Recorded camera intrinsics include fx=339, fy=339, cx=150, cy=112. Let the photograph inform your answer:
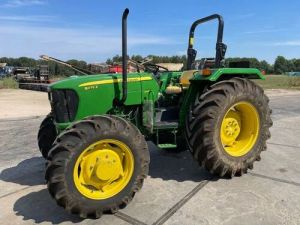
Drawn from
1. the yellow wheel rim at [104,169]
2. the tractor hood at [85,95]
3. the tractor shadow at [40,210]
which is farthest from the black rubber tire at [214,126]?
the tractor shadow at [40,210]

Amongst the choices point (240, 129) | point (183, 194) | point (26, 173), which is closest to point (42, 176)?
point (26, 173)

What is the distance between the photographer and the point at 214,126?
427 cm

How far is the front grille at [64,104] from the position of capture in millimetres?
4078

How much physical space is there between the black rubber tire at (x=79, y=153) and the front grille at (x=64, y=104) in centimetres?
73

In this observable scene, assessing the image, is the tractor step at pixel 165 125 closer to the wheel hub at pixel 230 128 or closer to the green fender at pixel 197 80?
the green fender at pixel 197 80

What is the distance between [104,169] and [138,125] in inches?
45.4

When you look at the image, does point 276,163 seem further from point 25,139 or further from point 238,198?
point 25,139

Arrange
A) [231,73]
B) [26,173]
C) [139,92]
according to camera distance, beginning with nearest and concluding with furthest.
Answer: [139,92]
[231,73]
[26,173]

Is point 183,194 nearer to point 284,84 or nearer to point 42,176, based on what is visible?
point 42,176

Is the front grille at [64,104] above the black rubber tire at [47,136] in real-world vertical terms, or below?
above

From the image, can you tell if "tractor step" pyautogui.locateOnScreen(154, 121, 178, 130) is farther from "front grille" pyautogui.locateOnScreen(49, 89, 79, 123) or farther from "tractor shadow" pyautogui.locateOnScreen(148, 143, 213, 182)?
"front grille" pyautogui.locateOnScreen(49, 89, 79, 123)

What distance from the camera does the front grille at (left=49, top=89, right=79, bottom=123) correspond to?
4.08 meters

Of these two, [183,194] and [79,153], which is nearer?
[79,153]

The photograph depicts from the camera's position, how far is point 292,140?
683 centimetres
